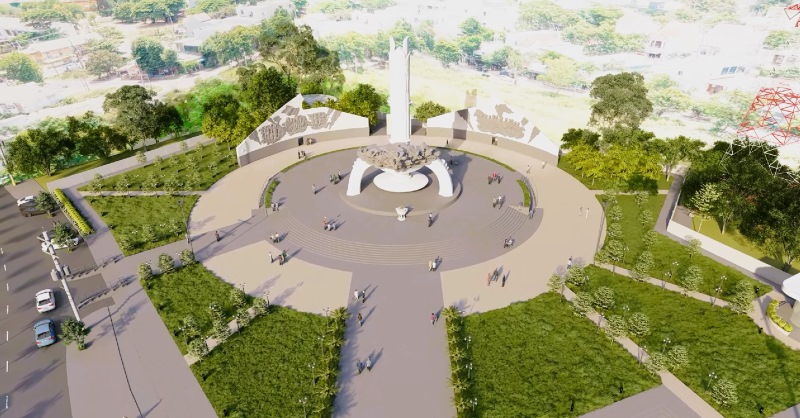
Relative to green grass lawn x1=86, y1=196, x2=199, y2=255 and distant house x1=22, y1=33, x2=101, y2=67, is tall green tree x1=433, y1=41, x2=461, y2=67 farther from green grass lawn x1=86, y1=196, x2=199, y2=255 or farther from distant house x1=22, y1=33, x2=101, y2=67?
distant house x1=22, y1=33, x2=101, y2=67

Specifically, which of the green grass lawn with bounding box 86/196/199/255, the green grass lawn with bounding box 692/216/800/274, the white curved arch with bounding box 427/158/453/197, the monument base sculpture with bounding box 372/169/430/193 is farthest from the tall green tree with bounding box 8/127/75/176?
the green grass lawn with bounding box 692/216/800/274

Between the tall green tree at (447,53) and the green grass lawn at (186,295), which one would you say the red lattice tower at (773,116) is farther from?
the tall green tree at (447,53)

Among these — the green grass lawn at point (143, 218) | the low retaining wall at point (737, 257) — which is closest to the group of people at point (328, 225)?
the green grass lawn at point (143, 218)

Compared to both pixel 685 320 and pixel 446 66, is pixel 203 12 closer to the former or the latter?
pixel 446 66

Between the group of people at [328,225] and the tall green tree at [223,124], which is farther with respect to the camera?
the tall green tree at [223,124]

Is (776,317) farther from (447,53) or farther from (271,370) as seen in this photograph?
(447,53)

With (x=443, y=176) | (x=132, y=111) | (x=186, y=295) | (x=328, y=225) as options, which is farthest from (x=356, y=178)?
(x=132, y=111)
